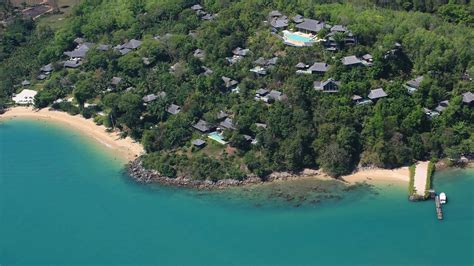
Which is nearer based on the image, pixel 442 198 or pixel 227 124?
pixel 442 198

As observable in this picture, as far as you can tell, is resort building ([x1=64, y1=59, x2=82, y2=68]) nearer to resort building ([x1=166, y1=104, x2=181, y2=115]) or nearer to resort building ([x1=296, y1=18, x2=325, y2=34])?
resort building ([x1=166, y1=104, x2=181, y2=115])

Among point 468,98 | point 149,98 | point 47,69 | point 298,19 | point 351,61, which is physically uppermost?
point 298,19

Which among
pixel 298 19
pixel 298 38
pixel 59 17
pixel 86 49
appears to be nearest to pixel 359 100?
pixel 298 38

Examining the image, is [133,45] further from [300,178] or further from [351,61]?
[300,178]

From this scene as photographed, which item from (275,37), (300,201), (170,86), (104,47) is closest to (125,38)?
(104,47)

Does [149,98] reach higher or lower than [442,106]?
lower

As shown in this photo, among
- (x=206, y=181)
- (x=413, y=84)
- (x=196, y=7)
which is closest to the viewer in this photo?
(x=206, y=181)

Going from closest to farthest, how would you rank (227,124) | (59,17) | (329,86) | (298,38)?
(329,86), (227,124), (298,38), (59,17)
